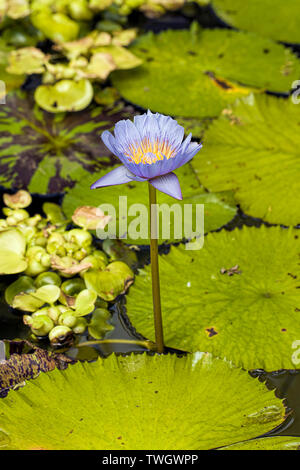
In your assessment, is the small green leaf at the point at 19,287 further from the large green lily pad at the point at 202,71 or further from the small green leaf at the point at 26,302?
the large green lily pad at the point at 202,71

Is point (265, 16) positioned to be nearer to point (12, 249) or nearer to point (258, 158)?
point (258, 158)

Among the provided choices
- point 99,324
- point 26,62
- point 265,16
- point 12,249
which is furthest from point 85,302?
point 265,16

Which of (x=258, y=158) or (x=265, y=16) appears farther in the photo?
(x=265, y=16)

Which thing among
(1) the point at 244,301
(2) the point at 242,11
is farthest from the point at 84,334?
(2) the point at 242,11

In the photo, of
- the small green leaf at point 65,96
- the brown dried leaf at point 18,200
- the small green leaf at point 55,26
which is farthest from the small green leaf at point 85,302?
the small green leaf at point 55,26

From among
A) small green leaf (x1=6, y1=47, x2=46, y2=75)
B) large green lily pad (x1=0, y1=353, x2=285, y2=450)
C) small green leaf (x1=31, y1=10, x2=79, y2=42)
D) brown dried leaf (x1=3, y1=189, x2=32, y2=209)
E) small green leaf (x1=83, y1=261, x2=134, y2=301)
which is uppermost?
small green leaf (x1=31, y1=10, x2=79, y2=42)

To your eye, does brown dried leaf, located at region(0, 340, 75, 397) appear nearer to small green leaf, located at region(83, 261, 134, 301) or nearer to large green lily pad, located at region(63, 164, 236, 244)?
small green leaf, located at region(83, 261, 134, 301)

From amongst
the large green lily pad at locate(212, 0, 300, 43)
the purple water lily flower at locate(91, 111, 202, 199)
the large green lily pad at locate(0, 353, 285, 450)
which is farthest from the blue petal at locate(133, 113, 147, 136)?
the large green lily pad at locate(212, 0, 300, 43)
